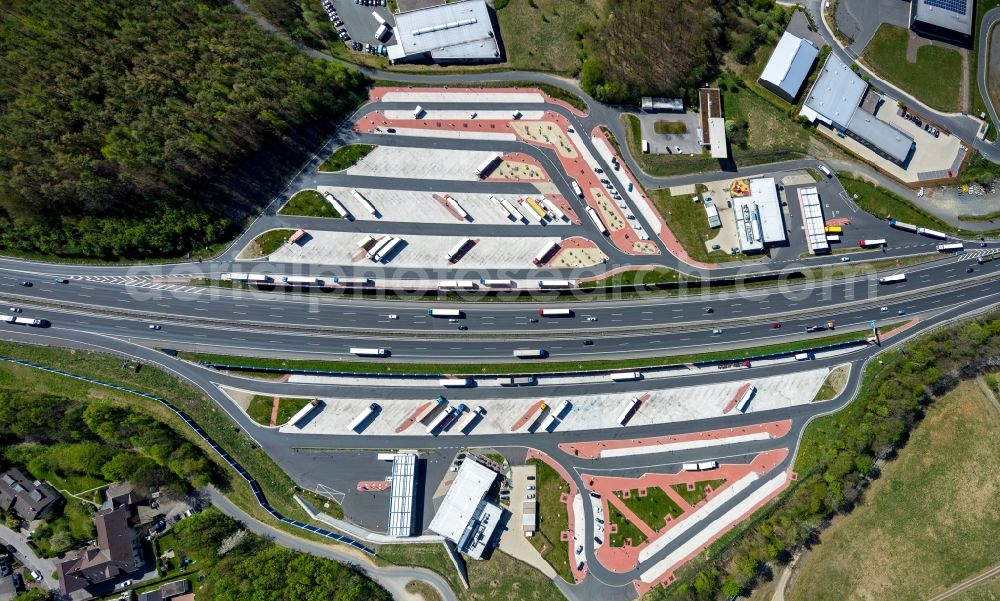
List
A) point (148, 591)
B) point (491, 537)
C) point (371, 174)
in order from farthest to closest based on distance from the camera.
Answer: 1. point (371, 174)
2. point (491, 537)
3. point (148, 591)

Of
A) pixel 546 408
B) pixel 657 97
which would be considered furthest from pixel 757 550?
pixel 657 97

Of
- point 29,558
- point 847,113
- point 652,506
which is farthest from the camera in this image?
point 847,113

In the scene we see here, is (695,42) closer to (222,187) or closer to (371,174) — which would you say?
(371,174)

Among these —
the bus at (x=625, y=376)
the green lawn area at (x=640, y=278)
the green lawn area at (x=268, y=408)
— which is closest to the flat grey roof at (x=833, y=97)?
the green lawn area at (x=640, y=278)

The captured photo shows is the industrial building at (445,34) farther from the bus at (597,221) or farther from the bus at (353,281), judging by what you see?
the bus at (353,281)

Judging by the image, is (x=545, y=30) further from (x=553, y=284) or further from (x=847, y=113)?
(x=847, y=113)

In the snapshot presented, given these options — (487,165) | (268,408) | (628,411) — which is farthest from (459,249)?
(268,408)

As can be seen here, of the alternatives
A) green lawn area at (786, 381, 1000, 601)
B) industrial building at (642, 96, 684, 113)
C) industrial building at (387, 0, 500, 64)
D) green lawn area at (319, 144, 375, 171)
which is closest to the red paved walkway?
→ green lawn area at (786, 381, 1000, 601)
